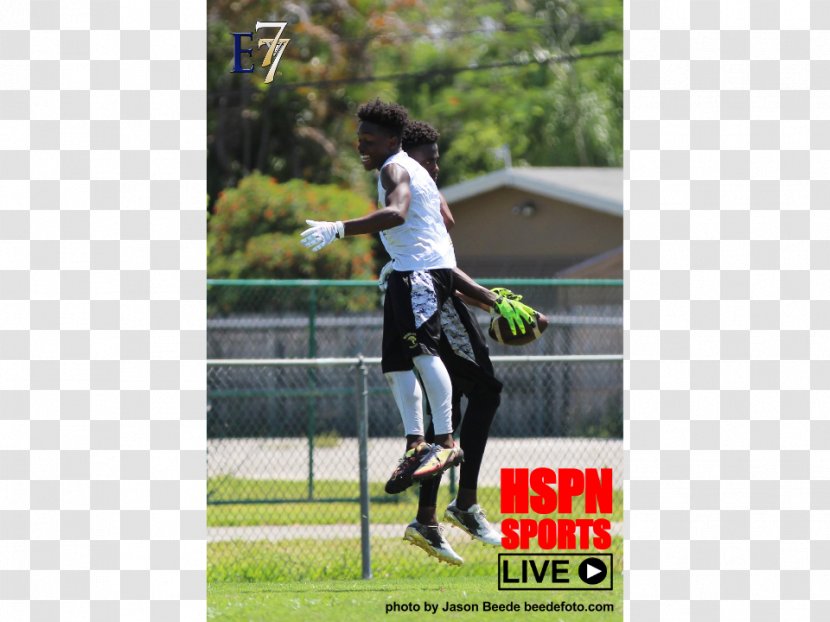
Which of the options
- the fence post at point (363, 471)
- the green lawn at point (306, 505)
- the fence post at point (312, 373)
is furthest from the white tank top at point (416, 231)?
the fence post at point (312, 373)

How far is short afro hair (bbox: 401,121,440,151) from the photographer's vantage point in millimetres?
8008

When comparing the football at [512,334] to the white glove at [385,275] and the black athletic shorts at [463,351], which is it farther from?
the white glove at [385,275]

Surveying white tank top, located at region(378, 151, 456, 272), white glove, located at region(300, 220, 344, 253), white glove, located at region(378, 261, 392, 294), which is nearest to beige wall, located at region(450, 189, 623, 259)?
white glove, located at region(378, 261, 392, 294)

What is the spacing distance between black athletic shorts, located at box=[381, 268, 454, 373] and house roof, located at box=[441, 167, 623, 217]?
13.6 metres

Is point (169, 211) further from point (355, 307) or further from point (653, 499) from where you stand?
point (355, 307)

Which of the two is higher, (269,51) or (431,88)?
(431,88)

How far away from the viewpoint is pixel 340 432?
14.3 m

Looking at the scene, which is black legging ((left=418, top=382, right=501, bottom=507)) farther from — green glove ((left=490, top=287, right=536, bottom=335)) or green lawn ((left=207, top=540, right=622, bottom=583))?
green lawn ((left=207, top=540, right=622, bottom=583))

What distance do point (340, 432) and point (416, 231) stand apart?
7010 millimetres

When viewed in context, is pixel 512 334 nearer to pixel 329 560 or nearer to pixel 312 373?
pixel 329 560

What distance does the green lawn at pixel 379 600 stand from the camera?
7.52 metres

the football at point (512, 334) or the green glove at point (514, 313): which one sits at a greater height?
the green glove at point (514, 313)

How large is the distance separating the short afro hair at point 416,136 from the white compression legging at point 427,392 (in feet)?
4.54

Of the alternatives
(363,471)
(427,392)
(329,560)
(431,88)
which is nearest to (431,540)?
(427,392)
